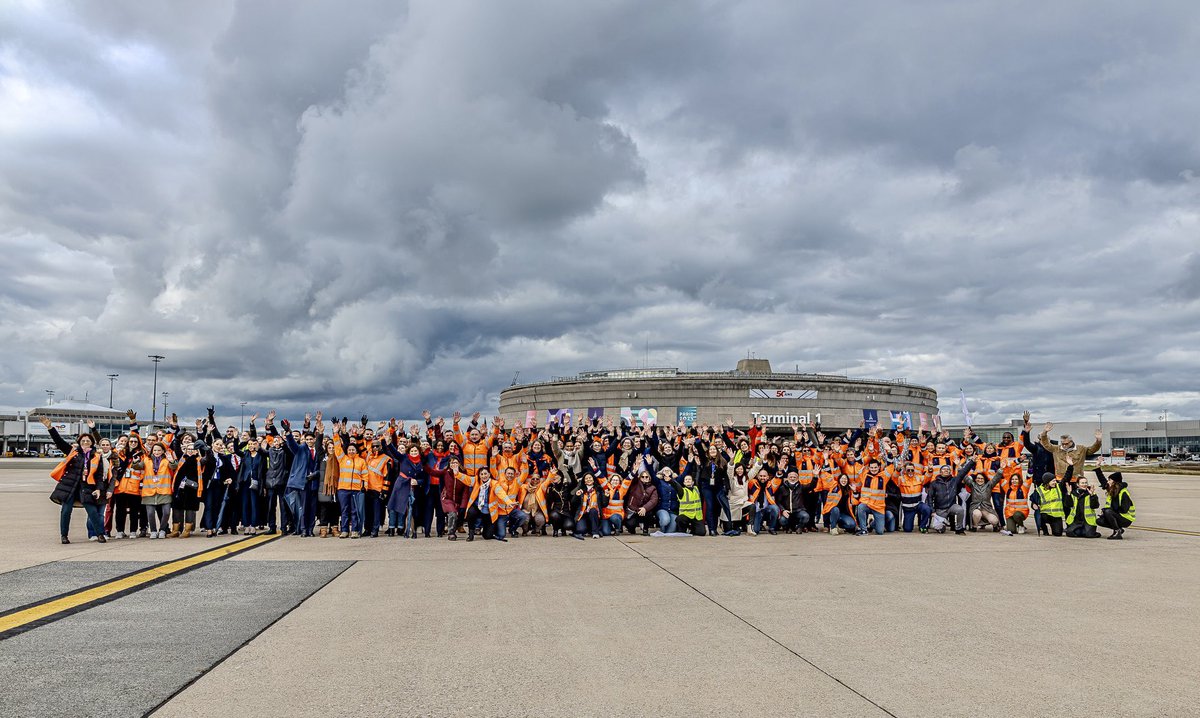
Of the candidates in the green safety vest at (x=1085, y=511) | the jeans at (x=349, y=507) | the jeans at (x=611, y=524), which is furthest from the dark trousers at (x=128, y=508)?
the green safety vest at (x=1085, y=511)

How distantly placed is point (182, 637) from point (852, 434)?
1424 centimetres

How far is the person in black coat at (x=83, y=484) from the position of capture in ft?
39.9

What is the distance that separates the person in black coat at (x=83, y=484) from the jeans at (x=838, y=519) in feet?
43.7

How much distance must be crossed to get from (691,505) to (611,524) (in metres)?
1.63

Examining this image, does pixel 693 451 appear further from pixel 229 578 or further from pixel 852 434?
pixel 229 578

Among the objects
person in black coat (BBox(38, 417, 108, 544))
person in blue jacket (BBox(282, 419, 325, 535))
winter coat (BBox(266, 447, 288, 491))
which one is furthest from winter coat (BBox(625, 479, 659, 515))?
person in black coat (BBox(38, 417, 108, 544))

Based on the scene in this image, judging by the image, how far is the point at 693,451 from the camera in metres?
15.2

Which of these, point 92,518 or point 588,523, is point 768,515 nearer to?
point 588,523

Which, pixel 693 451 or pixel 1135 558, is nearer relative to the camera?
pixel 1135 558

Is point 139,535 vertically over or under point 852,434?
under

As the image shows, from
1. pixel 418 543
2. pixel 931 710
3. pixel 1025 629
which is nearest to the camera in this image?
pixel 931 710

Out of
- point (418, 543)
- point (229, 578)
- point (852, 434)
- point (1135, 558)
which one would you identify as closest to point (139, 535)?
point (418, 543)

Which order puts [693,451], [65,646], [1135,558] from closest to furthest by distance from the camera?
[65,646] → [1135,558] → [693,451]

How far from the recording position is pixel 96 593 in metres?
7.70
